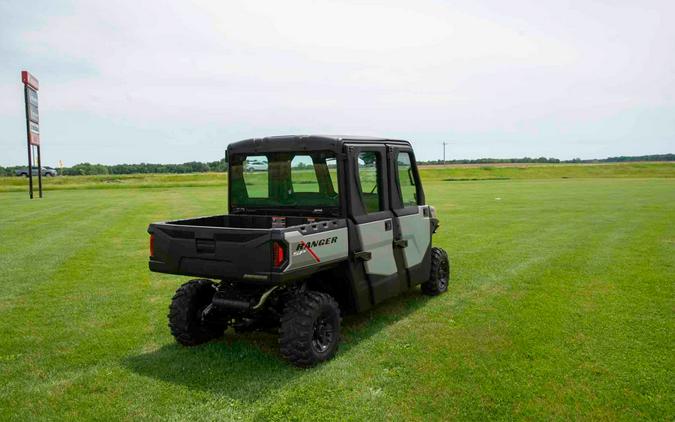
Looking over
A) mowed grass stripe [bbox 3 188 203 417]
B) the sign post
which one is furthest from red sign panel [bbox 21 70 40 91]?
mowed grass stripe [bbox 3 188 203 417]

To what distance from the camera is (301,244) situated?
570 centimetres

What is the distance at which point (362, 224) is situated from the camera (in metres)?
6.76

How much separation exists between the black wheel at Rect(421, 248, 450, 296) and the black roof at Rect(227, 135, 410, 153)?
2.36 metres

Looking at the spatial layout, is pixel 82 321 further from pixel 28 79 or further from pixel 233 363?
pixel 28 79

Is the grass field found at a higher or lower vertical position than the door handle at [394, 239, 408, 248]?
lower

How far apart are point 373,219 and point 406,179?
1309 millimetres

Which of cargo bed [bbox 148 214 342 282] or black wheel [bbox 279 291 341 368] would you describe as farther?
black wheel [bbox 279 291 341 368]

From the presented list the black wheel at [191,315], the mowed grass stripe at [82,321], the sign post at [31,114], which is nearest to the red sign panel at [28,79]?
the sign post at [31,114]

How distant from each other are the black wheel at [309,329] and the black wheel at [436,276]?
3034 mm

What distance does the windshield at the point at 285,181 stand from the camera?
6.95 metres

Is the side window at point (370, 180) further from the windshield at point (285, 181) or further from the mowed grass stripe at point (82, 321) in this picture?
the mowed grass stripe at point (82, 321)

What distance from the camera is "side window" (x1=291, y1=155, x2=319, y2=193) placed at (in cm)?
705

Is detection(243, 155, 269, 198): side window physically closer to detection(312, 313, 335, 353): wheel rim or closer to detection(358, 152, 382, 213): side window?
detection(358, 152, 382, 213): side window

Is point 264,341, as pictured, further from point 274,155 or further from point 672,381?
point 672,381
